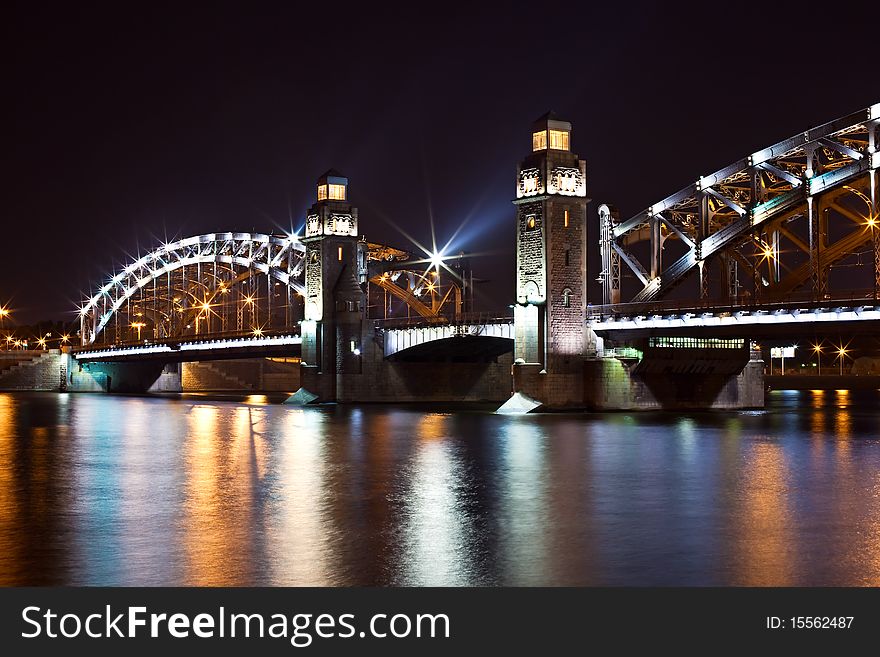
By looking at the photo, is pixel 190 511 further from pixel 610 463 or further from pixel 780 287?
pixel 780 287

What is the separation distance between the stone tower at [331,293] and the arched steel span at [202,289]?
11.3 m

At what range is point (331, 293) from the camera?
85250 mm

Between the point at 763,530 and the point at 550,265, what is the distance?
4394cm

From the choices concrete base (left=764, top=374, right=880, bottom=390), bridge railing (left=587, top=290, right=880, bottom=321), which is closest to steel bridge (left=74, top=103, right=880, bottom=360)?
bridge railing (left=587, top=290, right=880, bottom=321)

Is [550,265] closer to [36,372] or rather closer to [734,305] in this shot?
[734,305]

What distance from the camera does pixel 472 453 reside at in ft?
123

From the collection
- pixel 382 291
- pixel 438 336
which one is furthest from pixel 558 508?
pixel 382 291

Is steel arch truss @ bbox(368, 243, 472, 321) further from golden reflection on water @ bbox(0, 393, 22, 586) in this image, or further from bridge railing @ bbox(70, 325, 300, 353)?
golden reflection on water @ bbox(0, 393, 22, 586)

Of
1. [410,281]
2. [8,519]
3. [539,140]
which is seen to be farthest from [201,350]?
[8,519]

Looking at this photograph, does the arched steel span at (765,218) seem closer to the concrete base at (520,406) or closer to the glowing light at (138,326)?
the concrete base at (520,406)

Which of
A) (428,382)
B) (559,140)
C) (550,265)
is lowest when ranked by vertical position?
(428,382)

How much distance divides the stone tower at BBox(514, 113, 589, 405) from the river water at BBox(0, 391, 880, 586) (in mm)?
15750

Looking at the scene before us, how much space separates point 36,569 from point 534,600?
7.50 metres

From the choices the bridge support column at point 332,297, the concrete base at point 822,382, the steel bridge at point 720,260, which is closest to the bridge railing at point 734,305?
the steel bridge at point 720,260
